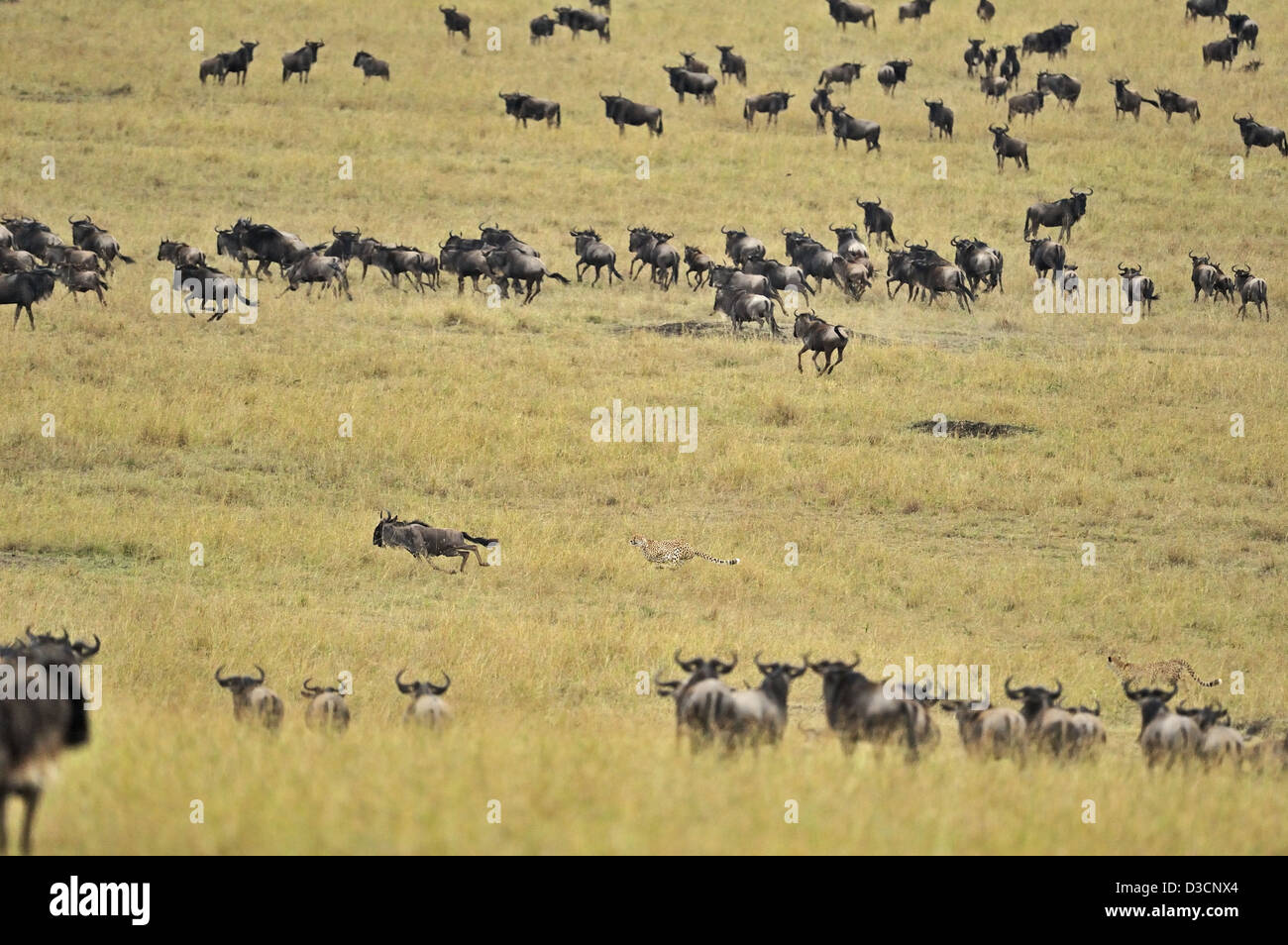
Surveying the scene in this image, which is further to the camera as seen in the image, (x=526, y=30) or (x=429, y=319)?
(x=526, y=30)

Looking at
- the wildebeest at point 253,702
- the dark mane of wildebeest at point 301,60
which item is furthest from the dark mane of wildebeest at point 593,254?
the wildebeest at point 253,702

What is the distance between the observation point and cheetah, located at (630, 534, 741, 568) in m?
16.9

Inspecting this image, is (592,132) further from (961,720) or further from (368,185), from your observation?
(961,720)

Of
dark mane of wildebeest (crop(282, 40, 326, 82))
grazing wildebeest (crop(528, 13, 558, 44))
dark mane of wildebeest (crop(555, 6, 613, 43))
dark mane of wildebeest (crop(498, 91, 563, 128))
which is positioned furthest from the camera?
dark mane of wildebeest (crop(555, 6, 613, 43))

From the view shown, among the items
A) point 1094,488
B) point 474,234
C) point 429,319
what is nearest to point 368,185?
point 474,234

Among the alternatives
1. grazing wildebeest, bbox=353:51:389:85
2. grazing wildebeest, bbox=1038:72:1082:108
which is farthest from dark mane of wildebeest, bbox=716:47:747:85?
grazing wildebeest, bbox=353:51:389:85

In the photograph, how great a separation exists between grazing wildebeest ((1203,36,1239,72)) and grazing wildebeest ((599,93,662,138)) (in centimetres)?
1946

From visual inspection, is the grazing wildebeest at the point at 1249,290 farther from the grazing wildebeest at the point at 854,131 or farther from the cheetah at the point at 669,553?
the cheetah at the point at 669,553

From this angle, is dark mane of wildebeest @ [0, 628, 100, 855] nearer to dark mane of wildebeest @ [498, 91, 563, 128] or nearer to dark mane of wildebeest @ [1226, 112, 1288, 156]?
dark mane of wildebeest @ [498, 91, 563, 128]

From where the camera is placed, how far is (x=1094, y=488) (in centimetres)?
2019

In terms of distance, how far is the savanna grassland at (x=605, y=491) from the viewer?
817cm

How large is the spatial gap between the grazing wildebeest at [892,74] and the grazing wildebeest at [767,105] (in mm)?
4111
